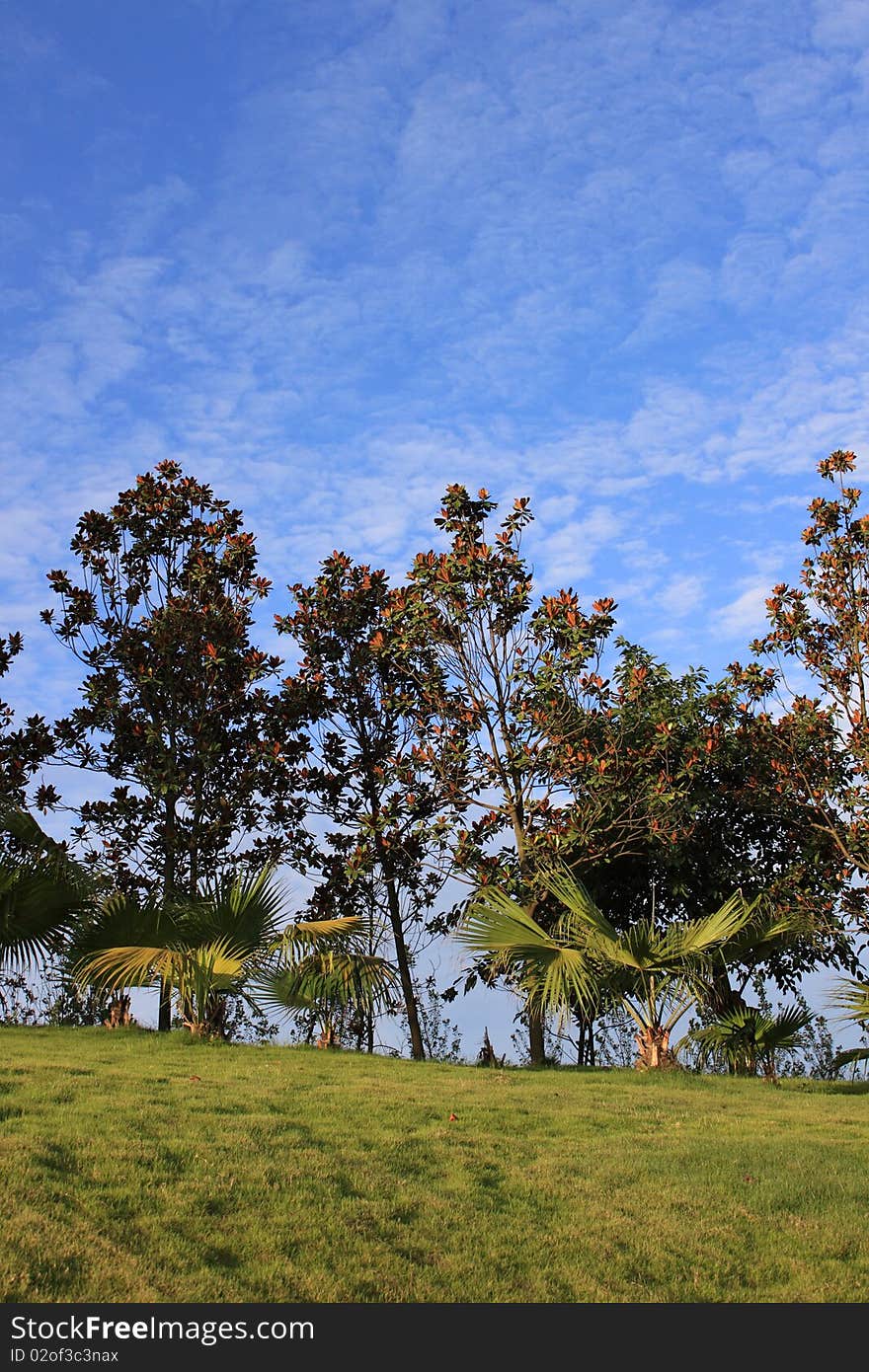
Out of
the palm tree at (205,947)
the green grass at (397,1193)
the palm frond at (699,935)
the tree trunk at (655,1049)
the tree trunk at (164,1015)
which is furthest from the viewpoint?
the tree trunk at (164,1015)

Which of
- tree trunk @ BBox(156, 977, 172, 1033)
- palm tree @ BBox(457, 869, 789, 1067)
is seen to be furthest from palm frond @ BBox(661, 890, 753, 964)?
tree trunk @ BBox(156, 977, 172, 1033)

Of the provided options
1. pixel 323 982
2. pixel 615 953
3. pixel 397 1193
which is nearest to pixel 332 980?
pixel 323 982

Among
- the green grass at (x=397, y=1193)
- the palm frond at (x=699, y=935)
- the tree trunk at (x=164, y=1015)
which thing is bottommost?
the green grass at (x=397, y=1193)

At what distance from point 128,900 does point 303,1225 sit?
26.4 feet

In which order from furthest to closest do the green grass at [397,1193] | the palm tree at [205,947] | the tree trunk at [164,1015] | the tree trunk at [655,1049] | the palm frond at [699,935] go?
the tree trunk at [164,1015] → the tree trunk at [655,1049] → the palm frond at [699,935] → the palm tree at [205,947] → the green grass at [397,1193]

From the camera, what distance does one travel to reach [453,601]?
1794 cm

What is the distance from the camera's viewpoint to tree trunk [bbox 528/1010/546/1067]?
55.4 feet

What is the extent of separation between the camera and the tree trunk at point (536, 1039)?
16.9m

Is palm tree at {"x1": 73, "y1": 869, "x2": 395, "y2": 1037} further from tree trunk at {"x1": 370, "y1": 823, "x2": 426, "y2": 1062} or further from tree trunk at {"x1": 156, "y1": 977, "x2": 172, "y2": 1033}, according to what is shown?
tree trunk at {"x1": 370, "y1": 823, "x2": 426, "y2": 1062}

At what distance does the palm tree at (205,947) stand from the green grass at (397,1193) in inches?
60.6

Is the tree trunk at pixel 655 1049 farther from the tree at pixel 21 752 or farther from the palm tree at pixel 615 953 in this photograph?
the tree at pixel 21 752

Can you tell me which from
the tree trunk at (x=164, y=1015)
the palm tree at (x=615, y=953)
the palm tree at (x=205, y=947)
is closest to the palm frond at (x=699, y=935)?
the palm tree at (x=615, y=953)
